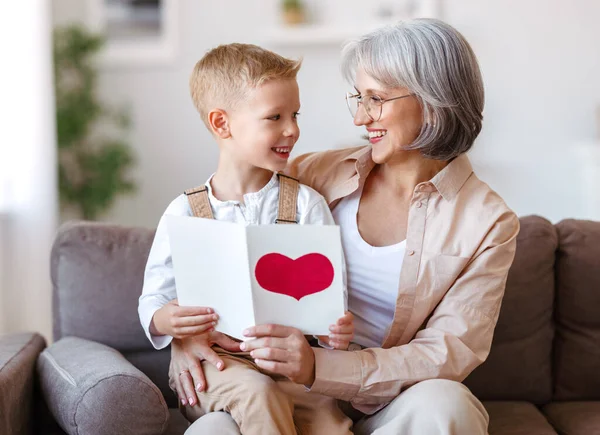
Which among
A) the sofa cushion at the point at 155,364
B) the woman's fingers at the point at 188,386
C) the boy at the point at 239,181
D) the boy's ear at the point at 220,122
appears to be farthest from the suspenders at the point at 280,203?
the sofa cushion at the point at 155,364

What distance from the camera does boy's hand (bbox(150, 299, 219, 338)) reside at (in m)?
1.56

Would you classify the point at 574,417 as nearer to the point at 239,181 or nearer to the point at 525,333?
the point at 525,333

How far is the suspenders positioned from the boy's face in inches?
2.6

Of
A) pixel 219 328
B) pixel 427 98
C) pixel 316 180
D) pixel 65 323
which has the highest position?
pixel 427 98

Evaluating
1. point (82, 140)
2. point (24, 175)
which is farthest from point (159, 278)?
point (82, 140)

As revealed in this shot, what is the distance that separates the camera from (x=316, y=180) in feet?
6.53

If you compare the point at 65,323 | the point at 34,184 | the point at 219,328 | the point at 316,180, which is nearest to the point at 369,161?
the point at 316,180

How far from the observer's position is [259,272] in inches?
57.3

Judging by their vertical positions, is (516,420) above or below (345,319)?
below

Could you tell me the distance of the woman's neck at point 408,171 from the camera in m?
1.89

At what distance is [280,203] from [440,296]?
419 mm

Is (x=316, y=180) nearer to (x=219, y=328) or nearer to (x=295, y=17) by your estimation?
(x=219, y=328)

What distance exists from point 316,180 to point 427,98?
1.23ft

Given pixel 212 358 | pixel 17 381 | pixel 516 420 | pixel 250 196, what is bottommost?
pixel 516 420
